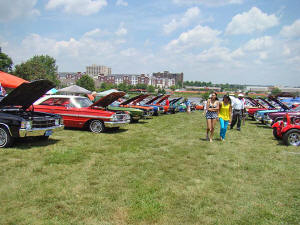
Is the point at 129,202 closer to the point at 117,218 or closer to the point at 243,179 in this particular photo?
the point at 117,218

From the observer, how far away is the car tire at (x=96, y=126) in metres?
10.2

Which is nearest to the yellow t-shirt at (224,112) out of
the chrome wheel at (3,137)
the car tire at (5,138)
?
the car tire at (5,138)

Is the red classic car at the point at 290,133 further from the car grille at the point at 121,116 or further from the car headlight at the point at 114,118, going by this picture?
the car headlight at the point at 114,118

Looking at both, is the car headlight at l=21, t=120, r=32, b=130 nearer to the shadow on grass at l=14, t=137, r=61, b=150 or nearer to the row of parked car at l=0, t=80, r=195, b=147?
the row of parked car at l=0, t=80, r=195, b=147

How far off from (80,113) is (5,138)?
3484 mm

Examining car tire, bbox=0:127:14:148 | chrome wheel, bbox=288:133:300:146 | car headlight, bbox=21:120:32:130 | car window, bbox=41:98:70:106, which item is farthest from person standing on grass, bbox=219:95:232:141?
car tire, bbox=0:127:14:148

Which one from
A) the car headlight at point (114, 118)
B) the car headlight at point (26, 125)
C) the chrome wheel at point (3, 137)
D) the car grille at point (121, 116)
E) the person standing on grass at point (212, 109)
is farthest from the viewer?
the car grille at point (121, 116)

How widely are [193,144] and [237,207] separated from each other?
15.7 ft

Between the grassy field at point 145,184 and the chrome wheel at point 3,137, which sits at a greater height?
the chrome wheel at point 3,137

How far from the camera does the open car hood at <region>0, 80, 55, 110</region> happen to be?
7022mm

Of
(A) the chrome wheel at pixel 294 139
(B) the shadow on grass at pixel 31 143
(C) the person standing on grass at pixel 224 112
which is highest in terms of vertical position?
(C) the person standing on grass at pixel 224 112

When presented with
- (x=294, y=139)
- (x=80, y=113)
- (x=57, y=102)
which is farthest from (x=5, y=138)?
(x=294, y=139)

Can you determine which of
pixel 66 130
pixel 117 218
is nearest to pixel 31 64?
pixel 66 130

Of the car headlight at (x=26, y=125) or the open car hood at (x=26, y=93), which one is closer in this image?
the car headlight at (x=26, y=125)
